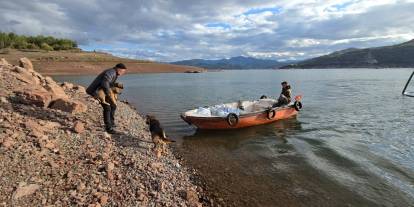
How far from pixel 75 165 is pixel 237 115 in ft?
35.8

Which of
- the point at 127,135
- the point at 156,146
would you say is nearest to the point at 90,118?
the point at 127,135

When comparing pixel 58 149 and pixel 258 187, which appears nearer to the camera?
pixel 58 149

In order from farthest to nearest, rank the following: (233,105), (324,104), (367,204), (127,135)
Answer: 1. (324,104)
2. (233,105)
3. (127,135)
4. (367,204)

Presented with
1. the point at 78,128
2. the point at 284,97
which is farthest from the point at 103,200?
the point at 284,97

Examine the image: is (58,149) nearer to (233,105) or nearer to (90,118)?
(90,118)

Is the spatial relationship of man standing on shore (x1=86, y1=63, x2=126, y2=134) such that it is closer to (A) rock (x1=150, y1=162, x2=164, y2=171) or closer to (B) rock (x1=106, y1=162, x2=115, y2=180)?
(A) rock (x1=150, y1=162, x2=164, y2=171)

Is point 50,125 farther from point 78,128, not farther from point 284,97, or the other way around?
point 284,97

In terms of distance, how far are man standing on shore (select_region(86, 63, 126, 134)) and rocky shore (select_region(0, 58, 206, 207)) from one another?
67 centimetres

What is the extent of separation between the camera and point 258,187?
11000 mm

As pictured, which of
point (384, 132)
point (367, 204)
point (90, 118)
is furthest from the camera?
point (384, 132)

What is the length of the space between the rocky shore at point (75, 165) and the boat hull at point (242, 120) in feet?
12.4

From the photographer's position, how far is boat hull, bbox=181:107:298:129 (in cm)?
1820

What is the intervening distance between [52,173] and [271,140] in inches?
440

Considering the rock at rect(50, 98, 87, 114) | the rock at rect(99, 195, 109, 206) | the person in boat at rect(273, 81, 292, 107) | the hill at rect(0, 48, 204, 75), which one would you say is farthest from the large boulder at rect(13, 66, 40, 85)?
the hill at rect(0, 48, 204, 75)
